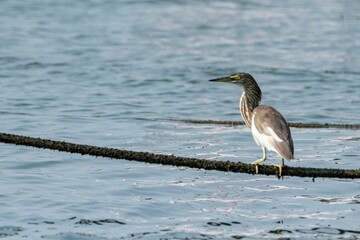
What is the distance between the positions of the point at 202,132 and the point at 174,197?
5.83m

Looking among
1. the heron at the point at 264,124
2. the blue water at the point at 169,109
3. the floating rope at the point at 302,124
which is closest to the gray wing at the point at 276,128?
the heron at the point at 264,124

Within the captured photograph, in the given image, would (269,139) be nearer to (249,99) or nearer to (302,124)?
(249,99)

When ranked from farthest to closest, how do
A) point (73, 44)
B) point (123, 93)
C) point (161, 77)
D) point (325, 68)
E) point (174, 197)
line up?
1. point (73, 44)
2. point (325, 68)
3. point (161, 77)
4. point (123, 93)
5. point (174, 197)

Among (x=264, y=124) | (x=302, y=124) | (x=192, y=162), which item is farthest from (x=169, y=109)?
(x=192, y=162)

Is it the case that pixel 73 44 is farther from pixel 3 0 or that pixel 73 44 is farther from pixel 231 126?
pixel 231 126

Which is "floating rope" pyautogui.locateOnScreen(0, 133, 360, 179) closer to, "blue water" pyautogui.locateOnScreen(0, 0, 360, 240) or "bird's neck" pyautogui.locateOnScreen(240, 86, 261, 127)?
"blue water" pyautogui.locateOnScreen(0, 0, 360, 240)

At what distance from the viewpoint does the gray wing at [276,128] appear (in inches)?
526

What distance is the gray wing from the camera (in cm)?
1337

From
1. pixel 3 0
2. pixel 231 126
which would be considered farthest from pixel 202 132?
pixel 3 0

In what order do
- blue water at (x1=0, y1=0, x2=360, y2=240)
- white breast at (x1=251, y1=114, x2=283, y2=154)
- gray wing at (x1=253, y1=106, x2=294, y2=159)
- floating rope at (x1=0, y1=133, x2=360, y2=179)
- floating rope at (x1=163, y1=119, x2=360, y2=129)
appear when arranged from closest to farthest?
floating rope at (x1=0, y1=133, x2=360, y2=179)
gray wing at (x1=253, y1=106, x2=294, y2=159)
white breast at (x1=251, y1=114, x2=283, y2=154)
blue water at (x1=0, y1=0, x2=360, y2=240)
floating rope at (x1=163, y1=119, x2=360, y2=129)

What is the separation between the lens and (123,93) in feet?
90.2

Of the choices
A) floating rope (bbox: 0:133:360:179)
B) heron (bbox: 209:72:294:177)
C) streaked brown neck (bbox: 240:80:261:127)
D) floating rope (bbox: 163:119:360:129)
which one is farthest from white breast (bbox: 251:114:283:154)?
floating rope (bbox: 163:119:360:129)

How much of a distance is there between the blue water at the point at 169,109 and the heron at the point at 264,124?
3.35 ft

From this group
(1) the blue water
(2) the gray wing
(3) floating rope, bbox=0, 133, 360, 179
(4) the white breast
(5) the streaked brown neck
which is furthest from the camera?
(5) the streaked brown neck
